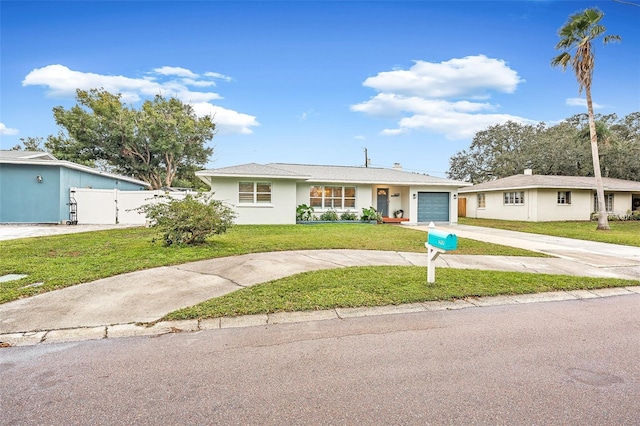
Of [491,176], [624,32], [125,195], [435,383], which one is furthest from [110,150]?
[491,176]

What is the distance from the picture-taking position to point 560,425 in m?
2.10

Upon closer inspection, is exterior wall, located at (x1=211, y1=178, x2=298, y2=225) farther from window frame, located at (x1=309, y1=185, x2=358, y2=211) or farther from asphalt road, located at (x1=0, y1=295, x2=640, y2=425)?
asphalt road, located at (x1=0, y1=295, x2=640, y2=425)

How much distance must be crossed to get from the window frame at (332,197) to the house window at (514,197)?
44.3 feet

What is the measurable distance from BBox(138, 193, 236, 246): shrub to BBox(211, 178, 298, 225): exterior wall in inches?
308

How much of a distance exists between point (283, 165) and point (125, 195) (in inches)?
374

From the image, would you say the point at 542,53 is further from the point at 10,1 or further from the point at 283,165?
the point at 10,1

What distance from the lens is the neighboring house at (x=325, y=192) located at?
661 inches

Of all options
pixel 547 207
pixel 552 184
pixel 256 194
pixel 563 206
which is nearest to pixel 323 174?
pixel 256 194

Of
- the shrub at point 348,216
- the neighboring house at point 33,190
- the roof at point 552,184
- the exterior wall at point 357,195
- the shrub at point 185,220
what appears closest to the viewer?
the shrub at point 185,220

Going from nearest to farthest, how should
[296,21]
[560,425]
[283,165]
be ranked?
[560,425] → [296,21] → [283,165]

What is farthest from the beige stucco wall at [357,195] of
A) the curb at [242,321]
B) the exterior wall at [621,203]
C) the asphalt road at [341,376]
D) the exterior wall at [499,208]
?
the exterior wall at [621,203]

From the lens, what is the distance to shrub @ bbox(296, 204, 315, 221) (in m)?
18.2

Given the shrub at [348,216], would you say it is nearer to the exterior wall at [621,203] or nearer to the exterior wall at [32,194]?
the exterior wall at [32,194]

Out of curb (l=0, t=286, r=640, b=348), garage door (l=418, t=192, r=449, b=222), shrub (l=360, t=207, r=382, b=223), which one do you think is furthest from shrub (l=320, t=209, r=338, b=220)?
curb (l=0, t=286, r=640, b=348)
